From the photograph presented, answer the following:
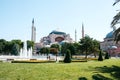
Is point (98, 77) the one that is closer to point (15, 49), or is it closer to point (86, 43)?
point (86, 43)

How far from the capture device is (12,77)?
15.7 metres

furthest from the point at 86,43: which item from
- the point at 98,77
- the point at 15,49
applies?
the point at 15,49

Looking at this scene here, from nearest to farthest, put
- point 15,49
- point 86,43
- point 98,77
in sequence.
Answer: point 98,77 < point 86,43 < point 15,49

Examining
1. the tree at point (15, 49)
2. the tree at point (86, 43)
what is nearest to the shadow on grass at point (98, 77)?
the tree at point (86, 43)

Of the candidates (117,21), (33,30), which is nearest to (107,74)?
(117,21)

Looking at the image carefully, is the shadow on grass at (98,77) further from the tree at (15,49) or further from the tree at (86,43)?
the tree at (15,49)

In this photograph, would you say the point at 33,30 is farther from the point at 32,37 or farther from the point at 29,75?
the point at 29,75

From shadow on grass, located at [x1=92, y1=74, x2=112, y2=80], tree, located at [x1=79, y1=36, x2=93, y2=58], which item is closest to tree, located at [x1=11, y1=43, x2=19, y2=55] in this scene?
tree, located at [x1=79, y1=36, x2=93, y2=58]

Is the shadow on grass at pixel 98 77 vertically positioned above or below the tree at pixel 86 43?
below

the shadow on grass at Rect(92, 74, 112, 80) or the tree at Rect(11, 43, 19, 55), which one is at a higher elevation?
the tree at Rect(11, 43, 19, 55)

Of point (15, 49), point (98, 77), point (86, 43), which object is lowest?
point (98, 77)

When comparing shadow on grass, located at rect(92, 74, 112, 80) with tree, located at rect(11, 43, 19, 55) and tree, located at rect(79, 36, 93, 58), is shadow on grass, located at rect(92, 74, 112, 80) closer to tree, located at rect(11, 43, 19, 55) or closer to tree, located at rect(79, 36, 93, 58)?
tree, located at rect(79, 36, 93, 58)

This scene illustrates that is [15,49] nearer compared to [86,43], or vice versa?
[86,43]

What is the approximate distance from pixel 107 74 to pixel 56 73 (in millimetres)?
4174
